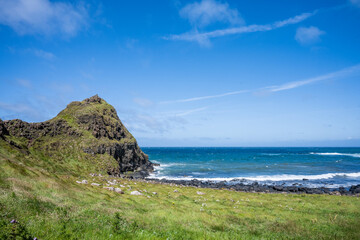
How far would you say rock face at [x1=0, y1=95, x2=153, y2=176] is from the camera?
55.6 m

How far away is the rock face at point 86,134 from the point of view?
55.6 meters

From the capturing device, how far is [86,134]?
66.9m

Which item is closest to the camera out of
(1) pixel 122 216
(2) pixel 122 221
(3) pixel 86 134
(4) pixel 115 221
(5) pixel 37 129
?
(4) pixel 115 221

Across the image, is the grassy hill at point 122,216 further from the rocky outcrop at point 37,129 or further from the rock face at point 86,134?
the rocky outcrop at point 37,129

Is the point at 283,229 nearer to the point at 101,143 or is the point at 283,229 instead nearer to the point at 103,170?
the point at 103,170

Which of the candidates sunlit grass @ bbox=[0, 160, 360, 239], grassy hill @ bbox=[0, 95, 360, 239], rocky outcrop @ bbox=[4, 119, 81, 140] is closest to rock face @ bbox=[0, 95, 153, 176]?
rocky outcrop @ bbox=[4, 119, 81, 140]

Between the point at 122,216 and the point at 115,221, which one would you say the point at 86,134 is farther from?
the point at 115,221

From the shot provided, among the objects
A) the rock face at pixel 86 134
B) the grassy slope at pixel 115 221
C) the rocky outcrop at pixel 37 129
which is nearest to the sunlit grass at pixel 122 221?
the grassy slope at pixel 115 221

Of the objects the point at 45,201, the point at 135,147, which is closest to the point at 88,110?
the point at 135,147

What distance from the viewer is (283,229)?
60.0ft

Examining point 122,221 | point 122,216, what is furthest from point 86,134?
point 122,221

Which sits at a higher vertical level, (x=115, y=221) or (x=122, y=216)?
(x=115, y=221)

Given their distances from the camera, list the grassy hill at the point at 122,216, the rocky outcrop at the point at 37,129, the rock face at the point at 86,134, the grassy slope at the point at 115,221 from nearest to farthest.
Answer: the grassy slope at the point at 115,221
the grassy hill at the point at 122,216
the rocky outcrop at the point at 37,129
the rock face at the point at 86,134

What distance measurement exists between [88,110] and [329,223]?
7591 cm
